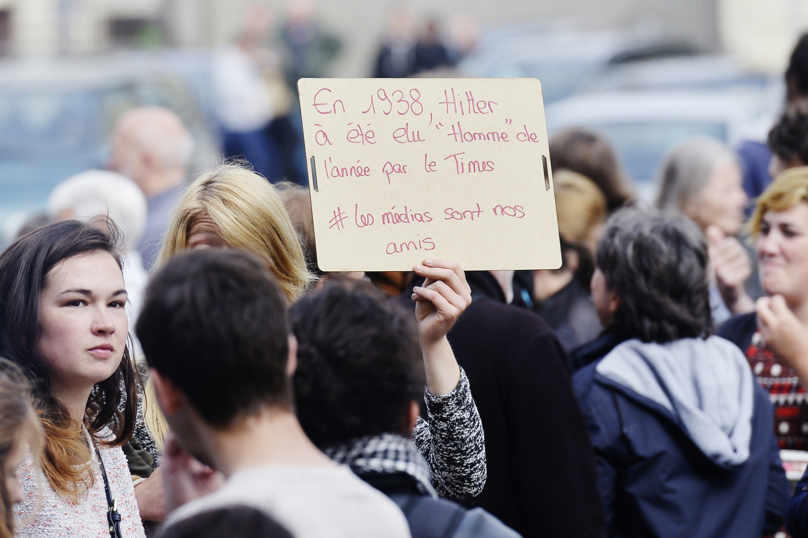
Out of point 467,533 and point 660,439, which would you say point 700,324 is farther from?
point 467,533

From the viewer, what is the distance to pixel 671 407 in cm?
300

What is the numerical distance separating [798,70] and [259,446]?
4056 millimetres

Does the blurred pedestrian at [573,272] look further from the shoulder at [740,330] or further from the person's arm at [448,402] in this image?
the person's arm at [448,402]

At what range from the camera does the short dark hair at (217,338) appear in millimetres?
1584

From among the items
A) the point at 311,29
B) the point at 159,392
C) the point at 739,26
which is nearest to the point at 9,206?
the point at 159,392

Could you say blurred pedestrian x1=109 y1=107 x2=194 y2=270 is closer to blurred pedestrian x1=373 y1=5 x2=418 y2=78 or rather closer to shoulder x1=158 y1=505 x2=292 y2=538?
shoulder x1=158 y1=505 x2=292 y2=538

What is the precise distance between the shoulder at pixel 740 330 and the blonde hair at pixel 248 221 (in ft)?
5.60

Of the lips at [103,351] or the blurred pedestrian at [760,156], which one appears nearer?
the lips at [103,351]

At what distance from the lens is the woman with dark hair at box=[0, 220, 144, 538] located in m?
2.23

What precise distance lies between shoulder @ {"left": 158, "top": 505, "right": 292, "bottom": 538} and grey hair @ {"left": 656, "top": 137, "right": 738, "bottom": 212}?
12.8 ft

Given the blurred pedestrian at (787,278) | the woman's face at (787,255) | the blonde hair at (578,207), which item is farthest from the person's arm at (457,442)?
the blonde hair at (578,207)

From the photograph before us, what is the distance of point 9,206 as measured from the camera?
7664mm

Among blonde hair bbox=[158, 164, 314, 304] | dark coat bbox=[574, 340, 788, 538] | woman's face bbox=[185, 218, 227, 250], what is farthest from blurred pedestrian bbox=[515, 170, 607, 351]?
woman's face bbox=[185, 218, 227, 250]

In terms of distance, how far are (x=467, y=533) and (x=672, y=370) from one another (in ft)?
5.14
